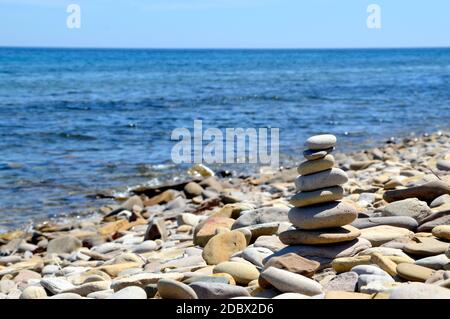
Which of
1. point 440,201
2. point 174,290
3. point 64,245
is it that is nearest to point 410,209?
point 440,201

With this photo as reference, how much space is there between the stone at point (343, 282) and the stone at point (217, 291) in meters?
0.44

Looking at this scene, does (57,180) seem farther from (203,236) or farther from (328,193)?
(328,193)

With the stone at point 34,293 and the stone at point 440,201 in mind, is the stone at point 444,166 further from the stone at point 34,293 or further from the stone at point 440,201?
the stone at point 34,293

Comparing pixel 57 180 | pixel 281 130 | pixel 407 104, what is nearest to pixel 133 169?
pixel 57 180

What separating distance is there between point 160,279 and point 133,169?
8562mm

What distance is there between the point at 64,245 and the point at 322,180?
3.71 meters

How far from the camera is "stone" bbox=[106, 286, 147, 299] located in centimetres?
368

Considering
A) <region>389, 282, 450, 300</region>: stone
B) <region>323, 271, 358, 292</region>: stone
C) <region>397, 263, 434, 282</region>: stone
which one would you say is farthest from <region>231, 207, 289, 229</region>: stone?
<region>389, 282, 450, 300</region>: stone

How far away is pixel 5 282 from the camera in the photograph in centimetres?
534

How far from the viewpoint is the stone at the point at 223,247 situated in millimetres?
4789

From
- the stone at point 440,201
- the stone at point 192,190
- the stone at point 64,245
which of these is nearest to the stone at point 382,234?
the stone at point 440,201

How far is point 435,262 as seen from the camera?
12.6 ft

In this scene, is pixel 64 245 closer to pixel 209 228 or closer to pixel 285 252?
pixel 209 228

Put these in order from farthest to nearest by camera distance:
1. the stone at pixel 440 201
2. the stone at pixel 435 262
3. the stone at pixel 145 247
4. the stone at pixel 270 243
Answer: the stone at pixel 145 247 < the stone at pixel 440 201 < the stone at pixel 270 243 < the stone at pixel 435 262
